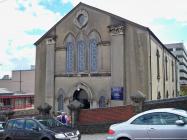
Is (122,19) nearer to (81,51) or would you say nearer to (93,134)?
(81,51)

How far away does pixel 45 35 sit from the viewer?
3756 centimetres

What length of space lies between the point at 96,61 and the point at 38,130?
17761 mm

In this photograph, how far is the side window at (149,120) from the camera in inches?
479

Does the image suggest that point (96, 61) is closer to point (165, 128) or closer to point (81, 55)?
point (81, 55)

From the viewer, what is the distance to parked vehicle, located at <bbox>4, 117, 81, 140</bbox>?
634 inches

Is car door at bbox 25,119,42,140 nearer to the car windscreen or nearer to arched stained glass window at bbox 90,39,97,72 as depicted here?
the car windscreen

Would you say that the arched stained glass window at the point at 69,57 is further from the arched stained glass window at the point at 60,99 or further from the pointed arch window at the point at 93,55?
the pointed arch window at the point at 93,55

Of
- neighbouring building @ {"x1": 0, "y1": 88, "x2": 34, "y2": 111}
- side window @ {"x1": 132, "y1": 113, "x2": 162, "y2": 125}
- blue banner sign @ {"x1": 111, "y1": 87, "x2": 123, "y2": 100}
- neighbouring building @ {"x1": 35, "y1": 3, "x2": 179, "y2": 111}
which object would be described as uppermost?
neighbouring building @ {"x1": 35, "y1": 3, "x2": 179, "y2": 111}

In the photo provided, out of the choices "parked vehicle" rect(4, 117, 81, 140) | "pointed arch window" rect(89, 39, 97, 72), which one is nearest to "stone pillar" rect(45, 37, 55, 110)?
"pointed arch window" rect(89, 39, 97, 72)

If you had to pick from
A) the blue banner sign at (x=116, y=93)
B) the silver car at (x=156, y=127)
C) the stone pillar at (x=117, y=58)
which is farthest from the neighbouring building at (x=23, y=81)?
the silver car at (x=156, y=127)

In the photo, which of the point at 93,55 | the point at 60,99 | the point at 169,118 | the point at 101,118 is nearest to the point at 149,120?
the point at 169,118

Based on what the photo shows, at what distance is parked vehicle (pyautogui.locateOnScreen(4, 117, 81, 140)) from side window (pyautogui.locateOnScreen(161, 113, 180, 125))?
5.66m

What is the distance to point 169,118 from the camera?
11.9 meters

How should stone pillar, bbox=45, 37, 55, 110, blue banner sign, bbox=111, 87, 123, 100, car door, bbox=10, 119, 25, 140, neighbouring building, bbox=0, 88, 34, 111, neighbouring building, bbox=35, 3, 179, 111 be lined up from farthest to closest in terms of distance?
neighbouring building, bbox=0, 88, 34, 111 < stone pillar, bbox=45, 37, 55, 110 < blue banner sign, bbox=111, 87, 123, 100 < neighbouring building, bbox=35, 3, 179, 111 < car door, bbox=10, 119, 25, 140
